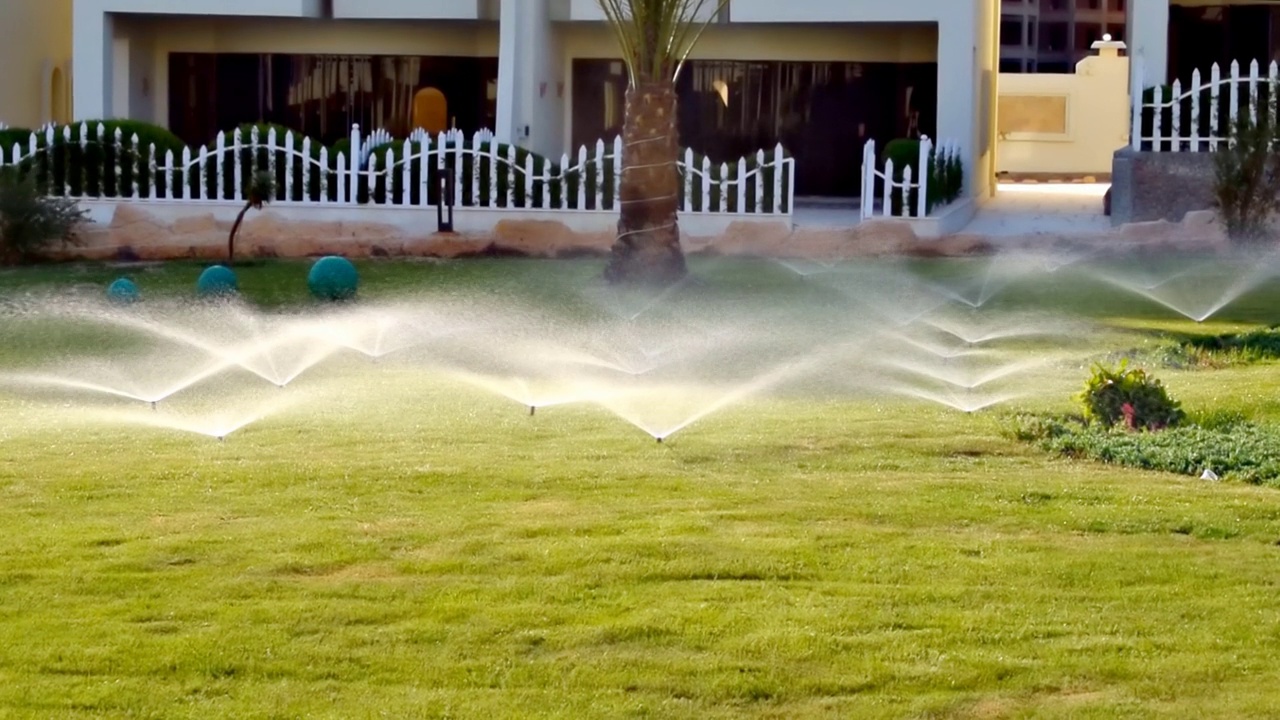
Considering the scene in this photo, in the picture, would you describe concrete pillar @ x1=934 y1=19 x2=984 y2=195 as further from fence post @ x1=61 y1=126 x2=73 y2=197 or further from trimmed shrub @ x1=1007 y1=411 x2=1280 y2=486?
trimmed shrub @ x1=1007 y1=411 x2=1280 y2=486

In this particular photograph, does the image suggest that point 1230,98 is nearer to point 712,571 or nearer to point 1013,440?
point 1013,440

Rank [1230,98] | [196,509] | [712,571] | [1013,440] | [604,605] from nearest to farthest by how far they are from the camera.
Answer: [604,605] → [712,571] → [196,509] → [1013,440] → [1230,98]

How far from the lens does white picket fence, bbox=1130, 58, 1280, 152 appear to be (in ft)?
65.8

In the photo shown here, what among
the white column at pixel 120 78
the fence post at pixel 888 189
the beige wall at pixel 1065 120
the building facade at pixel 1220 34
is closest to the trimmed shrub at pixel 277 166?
the white column at pixel 120 78

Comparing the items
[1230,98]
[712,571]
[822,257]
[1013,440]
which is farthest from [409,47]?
[712,571]

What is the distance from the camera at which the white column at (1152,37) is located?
21.8 metres

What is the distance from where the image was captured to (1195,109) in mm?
20328

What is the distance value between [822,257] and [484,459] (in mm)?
10866

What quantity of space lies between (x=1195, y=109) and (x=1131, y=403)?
1198cm

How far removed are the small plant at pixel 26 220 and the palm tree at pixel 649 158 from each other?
5.88 meters

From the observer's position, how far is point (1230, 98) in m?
20.3

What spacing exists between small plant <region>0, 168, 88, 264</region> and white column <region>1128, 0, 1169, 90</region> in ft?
39.9

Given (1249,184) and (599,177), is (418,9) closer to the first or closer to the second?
(599,177)

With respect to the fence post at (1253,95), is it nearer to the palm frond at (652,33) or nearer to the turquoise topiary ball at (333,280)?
the palm frond at (652,33)
